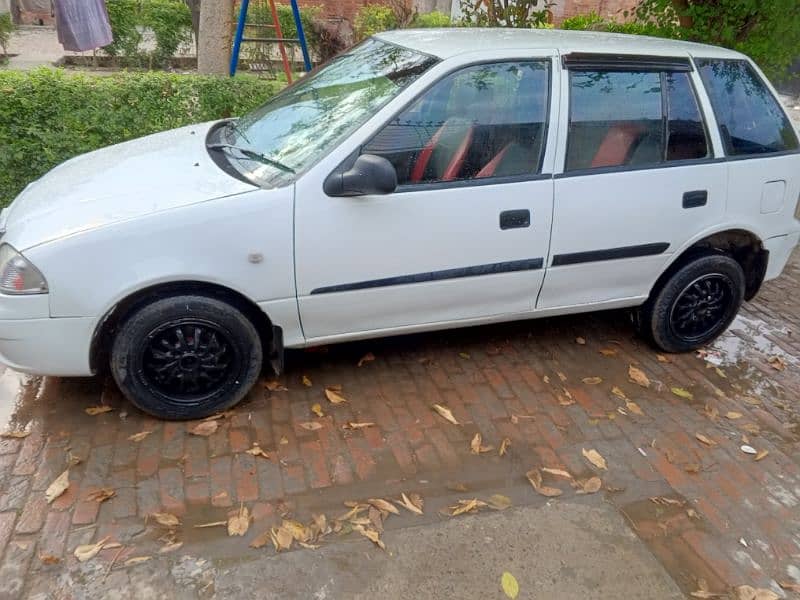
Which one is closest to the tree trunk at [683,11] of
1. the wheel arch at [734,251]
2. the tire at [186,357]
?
the wheel arch at [734,251]

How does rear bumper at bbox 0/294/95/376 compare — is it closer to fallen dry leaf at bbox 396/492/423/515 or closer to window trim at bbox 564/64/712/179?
fallen dry leaf at bbox 396/492/423/515

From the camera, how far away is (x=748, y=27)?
20.1 ft

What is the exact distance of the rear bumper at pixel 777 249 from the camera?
4.30 m

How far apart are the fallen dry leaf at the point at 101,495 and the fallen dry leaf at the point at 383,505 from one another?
114 centimetres

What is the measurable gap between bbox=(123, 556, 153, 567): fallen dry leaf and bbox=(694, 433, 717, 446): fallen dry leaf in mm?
2802

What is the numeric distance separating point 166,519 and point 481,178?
2.21 meters

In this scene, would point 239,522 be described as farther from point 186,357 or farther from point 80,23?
point 80,23

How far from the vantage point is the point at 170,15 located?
43.4ft

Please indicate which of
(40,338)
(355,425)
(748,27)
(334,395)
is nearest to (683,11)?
(748,27)

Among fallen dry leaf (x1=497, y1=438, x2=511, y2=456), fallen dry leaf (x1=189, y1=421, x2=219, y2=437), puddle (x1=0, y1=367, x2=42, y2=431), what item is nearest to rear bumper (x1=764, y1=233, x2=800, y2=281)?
fallen dry leaf (x1=497, y1=438, x2=511, y2=456)

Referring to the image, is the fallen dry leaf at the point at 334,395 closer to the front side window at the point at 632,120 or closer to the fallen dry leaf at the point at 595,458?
the fallen dry leaf at the point at 595,458

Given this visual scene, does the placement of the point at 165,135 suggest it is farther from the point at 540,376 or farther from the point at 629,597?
the point at 629,597

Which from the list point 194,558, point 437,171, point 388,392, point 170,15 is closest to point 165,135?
point 437,171

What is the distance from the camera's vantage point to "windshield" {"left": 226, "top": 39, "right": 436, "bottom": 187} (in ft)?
11.0
